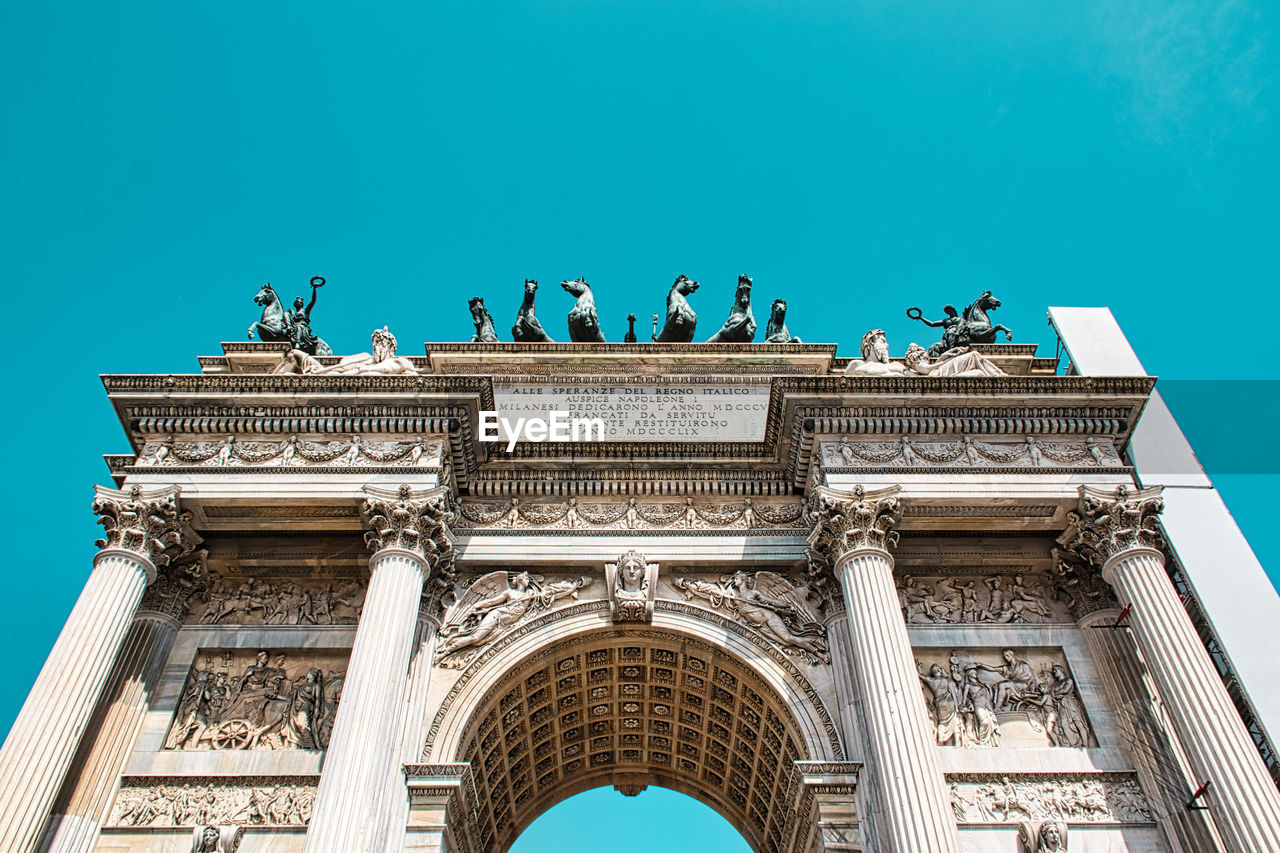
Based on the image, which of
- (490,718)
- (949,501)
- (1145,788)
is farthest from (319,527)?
(1145,788)

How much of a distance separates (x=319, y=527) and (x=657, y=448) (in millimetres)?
6830

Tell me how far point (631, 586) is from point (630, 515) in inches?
66.4

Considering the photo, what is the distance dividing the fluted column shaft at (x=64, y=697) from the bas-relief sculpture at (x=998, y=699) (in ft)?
45.6

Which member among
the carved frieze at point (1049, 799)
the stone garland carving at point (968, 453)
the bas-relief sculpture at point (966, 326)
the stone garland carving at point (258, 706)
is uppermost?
the bas-relief sculpture at point (966, 326)

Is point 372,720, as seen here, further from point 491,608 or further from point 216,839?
point 491,608

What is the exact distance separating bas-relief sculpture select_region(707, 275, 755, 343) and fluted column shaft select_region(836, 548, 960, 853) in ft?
29.2

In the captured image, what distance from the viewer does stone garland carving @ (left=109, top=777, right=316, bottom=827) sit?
15711mm

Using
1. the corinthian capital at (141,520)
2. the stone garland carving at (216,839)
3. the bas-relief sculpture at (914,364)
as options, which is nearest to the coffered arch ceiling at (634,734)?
the stone garland carving at (216,839)

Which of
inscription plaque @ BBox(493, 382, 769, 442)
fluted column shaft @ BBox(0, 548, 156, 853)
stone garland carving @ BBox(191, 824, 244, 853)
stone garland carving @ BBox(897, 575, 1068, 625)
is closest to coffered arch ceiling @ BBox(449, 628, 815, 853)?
stone garland carving @ BBox(897, 575, 1068, 625)

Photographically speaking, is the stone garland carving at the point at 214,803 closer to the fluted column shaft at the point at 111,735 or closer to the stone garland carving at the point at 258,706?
the fluted column shaft at the point at 111,735

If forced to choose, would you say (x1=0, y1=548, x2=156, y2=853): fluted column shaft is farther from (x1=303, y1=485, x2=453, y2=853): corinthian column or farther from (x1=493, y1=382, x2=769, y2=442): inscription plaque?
(x1=493, y1=382, x2=769, y2=442): inscription plaque

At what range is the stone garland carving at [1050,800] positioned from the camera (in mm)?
15727

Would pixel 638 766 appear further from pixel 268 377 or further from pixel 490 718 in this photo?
pixel 268 377

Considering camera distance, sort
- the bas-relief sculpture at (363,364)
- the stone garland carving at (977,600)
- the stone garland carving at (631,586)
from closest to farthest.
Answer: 1. the stone garland carving at (631,586)
2. the stone garland carving at (977,600)
3. the bas-relief sculpture at (363,364)
